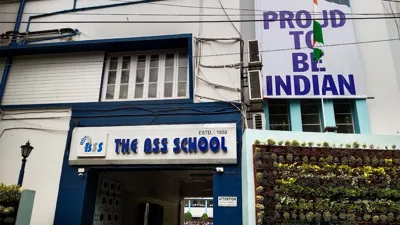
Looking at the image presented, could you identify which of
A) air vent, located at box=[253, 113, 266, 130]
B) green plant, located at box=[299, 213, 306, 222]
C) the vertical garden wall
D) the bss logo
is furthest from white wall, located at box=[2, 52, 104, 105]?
green plant, located at box=[299, 213, 306, 222]

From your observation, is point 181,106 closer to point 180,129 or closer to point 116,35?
point 180,129

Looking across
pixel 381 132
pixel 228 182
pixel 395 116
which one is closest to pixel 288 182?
pixel 228 182

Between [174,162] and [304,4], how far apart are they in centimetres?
558

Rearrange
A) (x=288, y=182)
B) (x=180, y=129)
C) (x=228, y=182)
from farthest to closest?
1. (x=180, y=129)
2. (x=228, y=182)
3. (x=288, y=182)

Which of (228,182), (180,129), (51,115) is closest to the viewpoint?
(228,182)

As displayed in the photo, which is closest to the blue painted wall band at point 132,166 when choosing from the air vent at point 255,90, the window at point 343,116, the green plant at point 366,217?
the air vent at point 255,90

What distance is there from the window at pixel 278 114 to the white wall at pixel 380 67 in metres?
2.03

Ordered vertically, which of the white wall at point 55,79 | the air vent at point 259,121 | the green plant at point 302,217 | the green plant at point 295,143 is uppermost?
the white wall at point 55,79

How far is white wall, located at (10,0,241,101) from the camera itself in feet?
27.6

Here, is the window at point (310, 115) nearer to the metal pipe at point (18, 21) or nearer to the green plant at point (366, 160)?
the green plant at point (366, 160)

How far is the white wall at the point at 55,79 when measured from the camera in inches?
354

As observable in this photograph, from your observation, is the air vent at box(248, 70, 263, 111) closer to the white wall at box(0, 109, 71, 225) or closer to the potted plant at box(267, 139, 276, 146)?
the potted plant at box(267, 139, 276, 146)

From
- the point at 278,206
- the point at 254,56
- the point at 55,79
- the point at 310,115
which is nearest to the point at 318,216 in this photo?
the point at 278,206

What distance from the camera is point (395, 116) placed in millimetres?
8086
